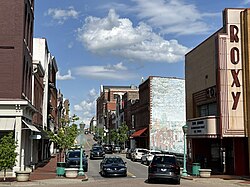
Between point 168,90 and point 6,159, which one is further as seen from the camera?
point 168,90

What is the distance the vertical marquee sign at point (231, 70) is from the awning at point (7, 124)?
14.8 metres

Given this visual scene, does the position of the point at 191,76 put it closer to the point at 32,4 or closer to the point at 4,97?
the point at 32,4

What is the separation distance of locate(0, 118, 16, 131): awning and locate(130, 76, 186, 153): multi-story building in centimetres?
3952

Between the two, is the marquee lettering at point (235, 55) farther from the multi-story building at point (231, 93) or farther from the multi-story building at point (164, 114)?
the multi-story building at point (164, 114)

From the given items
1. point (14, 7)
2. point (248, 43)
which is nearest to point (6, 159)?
point (14, 7)

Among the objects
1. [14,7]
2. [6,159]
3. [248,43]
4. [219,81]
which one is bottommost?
[6,159]

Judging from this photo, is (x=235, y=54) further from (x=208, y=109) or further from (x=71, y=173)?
(x=71, y=173)

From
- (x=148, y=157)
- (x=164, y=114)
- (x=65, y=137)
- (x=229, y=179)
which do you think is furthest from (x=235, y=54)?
(x=164, y=114)

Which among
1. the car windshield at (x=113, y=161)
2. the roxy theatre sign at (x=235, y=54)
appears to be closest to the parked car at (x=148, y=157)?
the car windshield at (x=113, y=161)

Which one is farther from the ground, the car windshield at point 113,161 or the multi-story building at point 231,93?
the multi-story building at point 231,93

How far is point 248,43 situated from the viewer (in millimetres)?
29531

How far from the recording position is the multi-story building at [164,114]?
65.8m

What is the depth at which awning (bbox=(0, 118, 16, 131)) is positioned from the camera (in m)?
27.4

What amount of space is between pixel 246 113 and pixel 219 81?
119 inches
